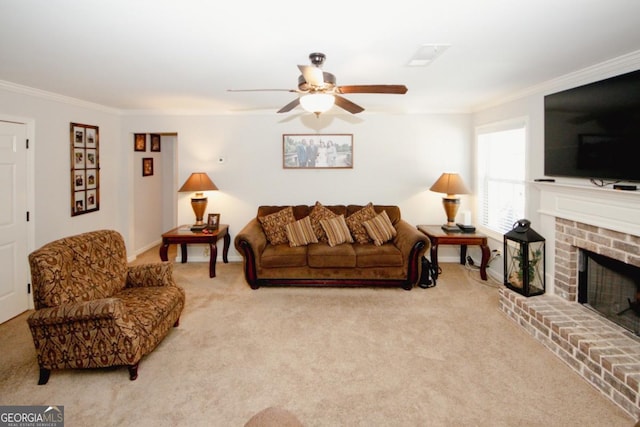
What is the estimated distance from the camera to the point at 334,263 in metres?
4.43

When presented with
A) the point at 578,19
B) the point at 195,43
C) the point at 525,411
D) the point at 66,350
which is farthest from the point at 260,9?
the point at 525,411

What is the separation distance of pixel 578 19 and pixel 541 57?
0.78 metres

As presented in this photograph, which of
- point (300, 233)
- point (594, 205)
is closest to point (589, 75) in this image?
point (594, 205)

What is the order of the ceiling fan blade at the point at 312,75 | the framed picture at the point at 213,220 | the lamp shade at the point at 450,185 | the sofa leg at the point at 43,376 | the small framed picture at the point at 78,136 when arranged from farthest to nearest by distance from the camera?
1. the framed picture at the point at 213,220
2. the lamp shade at the point at 450,185
3. the small framed picture at the point at 78,136
4. the sofa leg at the point at 43,376
5. the ceiling fan blade at the point at 312,75

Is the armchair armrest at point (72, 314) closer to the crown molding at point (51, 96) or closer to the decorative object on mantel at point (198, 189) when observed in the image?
the crown molding at point (51, 96)

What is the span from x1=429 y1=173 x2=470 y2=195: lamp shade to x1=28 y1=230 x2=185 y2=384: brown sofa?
3869 millimetres

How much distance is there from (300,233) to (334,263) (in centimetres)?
65

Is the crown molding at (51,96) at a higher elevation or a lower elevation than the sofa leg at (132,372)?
higher

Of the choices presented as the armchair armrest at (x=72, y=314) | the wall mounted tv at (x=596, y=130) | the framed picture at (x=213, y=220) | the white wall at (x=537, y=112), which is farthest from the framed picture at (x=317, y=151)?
the armchair armrest at (x=72, y=314)

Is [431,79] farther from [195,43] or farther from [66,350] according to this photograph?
[66,350]

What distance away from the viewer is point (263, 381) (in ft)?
8.54

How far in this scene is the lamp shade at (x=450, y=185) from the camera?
5062 mm

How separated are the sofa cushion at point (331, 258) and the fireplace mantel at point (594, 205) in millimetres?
2105

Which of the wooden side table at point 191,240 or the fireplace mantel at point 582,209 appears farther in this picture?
the wooden side table at point 191,240
